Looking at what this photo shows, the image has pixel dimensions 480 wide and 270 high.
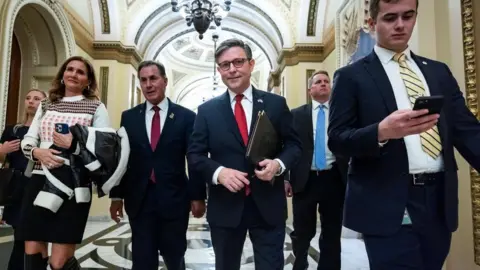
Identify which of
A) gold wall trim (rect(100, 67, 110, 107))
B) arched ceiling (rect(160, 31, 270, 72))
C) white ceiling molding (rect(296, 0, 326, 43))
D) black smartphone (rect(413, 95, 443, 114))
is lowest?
black smartphone (rect(413, 95, 443, 114))

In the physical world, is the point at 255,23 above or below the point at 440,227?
above

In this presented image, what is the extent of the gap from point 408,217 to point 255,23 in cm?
1138

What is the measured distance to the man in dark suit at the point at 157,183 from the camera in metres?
2.39

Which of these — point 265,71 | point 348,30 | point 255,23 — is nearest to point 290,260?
point 348,30

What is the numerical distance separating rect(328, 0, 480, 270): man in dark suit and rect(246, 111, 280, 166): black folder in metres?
0.39

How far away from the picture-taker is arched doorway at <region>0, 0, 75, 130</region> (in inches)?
268

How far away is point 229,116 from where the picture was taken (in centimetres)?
199

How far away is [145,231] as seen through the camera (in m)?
2.39

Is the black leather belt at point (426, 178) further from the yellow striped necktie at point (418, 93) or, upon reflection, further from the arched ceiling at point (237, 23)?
the arched ceiling at point (237, 23)

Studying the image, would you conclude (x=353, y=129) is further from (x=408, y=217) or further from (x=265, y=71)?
(x=265, y=71)

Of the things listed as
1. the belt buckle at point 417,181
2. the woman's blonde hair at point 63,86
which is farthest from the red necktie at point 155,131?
the belt buckle at point 417,181

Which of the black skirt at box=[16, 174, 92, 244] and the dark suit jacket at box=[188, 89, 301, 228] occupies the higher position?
the dark suit jacket at box=[188, 89, 301, 228]

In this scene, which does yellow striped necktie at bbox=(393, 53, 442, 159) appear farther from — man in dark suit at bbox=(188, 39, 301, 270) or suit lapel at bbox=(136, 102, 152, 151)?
suit lapel at bbox=(136, 102, 152, 151)

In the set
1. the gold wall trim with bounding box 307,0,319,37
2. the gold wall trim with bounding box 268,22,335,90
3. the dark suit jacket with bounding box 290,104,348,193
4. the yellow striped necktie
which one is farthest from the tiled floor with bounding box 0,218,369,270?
the gold wall trim with bounding box 307,0,319,37
